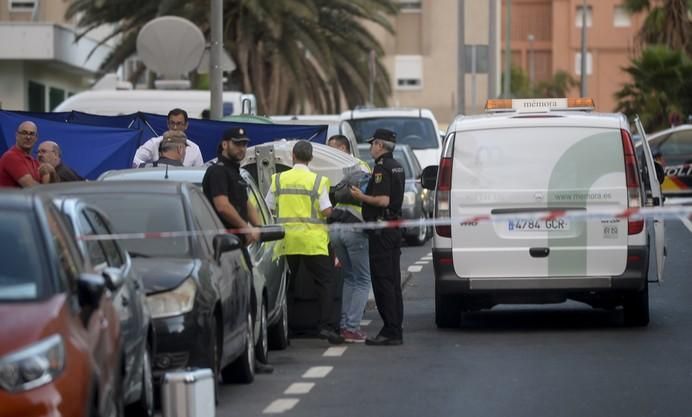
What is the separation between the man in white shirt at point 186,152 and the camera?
18938 mm

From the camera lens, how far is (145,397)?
10.7 m

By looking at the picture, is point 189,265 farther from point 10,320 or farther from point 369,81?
point 369,81

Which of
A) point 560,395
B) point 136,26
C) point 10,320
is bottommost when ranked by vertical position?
point 560,395

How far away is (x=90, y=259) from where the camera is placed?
1010 centimetres

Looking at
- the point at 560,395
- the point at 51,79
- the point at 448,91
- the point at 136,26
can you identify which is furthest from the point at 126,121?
the point at 448,91

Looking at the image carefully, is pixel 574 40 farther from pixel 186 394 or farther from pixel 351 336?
pixel 186 394

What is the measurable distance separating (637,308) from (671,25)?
175 ft

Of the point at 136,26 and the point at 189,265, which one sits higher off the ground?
the point at 136,26

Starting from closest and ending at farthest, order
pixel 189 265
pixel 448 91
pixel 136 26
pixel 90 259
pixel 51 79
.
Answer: pixel 90 259, pixel 189 265, pixel 136 26, pixel 51 79, pixel 448 91

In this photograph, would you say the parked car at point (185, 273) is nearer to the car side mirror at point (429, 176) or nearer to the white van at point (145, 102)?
the car side mirror at point (429, 176)

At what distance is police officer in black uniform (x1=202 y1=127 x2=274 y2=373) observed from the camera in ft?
47.1

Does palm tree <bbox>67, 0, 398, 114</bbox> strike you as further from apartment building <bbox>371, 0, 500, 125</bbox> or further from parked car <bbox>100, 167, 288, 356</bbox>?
apartment building <bbox>371, 0, 500, 125</bbox>

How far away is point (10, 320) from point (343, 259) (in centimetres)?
881

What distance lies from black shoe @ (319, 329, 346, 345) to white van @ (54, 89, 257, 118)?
1450 centimetres
